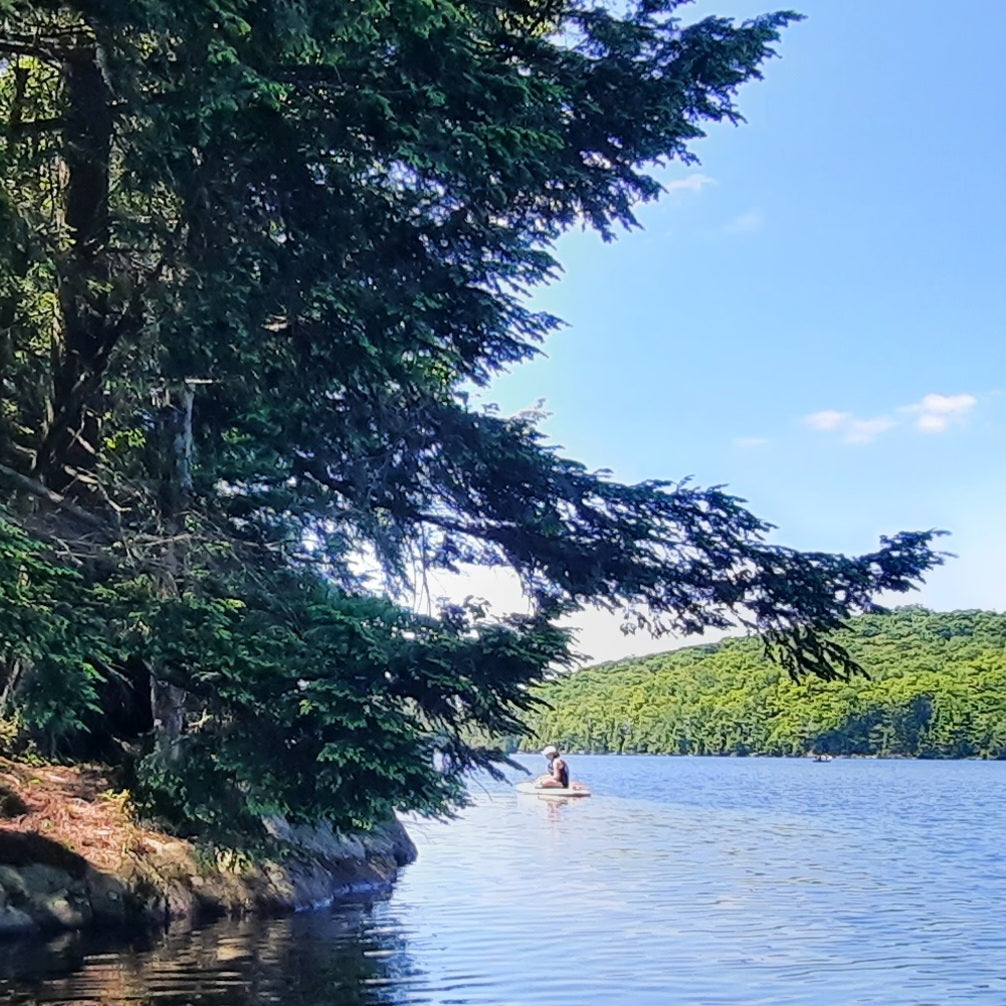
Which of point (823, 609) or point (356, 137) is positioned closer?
point (356, 137)

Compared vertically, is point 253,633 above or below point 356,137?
below

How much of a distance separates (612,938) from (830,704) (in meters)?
89.1

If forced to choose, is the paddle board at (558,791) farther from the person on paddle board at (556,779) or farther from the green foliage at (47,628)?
the green foliage at (47,628)

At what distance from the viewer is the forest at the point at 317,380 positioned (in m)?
6.81

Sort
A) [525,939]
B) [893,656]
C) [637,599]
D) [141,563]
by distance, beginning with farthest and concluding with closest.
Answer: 1. [893,656]
2. [525,939]
3. [637,599]
4. [141,563]

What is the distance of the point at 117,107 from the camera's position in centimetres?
762

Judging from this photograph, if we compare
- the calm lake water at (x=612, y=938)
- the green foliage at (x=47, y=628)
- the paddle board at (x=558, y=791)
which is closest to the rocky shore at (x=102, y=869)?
the calm lake water at (x=612, y=938)

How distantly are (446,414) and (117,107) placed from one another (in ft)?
11.7

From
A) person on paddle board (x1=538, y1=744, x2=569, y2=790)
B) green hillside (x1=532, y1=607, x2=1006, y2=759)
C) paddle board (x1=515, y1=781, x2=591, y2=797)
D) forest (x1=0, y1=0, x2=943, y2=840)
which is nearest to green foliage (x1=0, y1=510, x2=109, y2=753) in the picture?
forest (x1=0, y1=0, x2=943, y2=840)

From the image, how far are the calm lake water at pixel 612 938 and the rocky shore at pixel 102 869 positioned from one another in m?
0.54

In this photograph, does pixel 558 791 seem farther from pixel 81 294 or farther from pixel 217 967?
pixel 81 294

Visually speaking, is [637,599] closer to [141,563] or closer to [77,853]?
[141,563]

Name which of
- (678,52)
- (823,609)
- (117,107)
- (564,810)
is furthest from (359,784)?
(564,810)

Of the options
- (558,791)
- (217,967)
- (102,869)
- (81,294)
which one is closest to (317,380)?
(81,294)
